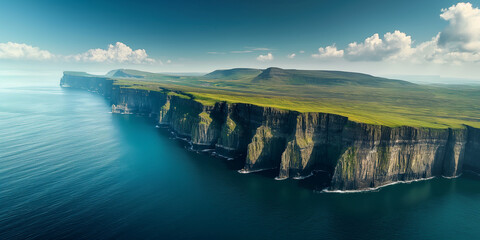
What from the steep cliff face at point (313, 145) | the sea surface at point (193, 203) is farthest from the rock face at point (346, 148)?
the sea surface at point (193, 203)

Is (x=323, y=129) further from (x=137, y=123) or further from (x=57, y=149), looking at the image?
(x=137, y=123)

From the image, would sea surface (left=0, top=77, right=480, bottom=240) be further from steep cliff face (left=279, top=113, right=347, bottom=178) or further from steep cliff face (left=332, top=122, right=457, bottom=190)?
steep cliff face (left=279, top=113, right=347, bottom=178)

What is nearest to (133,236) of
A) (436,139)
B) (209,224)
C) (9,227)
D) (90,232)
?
(90,232)

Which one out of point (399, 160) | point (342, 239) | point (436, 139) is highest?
point (436, 139)

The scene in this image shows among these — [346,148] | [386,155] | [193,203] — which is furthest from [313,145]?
[193,203]

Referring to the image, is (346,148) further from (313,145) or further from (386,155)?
(386,155)

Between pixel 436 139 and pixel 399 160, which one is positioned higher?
pixel 436 139

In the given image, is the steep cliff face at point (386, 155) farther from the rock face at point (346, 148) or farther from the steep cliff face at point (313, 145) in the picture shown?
the steep cliff face at point (313, 145)
